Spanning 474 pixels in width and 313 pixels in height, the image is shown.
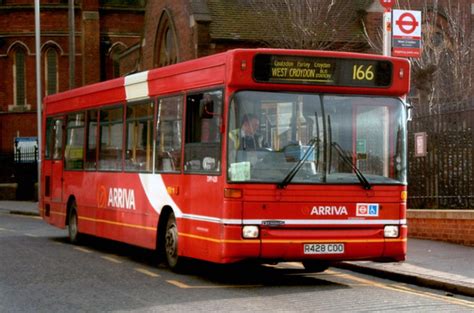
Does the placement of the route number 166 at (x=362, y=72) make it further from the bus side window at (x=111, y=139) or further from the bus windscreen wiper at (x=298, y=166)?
the bus side window at (x=111, y=139)

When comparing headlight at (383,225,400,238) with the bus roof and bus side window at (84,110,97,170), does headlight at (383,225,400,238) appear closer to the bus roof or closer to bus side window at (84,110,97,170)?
the bus roof

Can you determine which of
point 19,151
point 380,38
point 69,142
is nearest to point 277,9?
point 380,38

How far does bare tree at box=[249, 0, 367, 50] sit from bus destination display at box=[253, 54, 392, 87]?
22.1m

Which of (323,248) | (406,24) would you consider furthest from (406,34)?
(323,248)

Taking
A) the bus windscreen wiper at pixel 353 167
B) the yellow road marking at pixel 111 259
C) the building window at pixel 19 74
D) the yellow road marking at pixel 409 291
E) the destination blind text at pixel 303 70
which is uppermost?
the building window at pixel 19 74

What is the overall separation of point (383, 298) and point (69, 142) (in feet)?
32.6

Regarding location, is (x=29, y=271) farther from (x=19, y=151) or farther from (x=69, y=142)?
(x=19, y=151)

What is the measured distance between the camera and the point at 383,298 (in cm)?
1257

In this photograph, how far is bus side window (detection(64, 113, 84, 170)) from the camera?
66.2ft

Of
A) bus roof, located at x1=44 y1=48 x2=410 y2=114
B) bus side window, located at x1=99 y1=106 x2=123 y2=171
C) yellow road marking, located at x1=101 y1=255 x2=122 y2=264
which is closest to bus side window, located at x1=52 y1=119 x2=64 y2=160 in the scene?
bus side window, located at x1=99 y1=106 x2=123 y2=171

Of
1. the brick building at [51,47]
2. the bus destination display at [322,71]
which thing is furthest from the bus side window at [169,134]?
the brick building at [51,47]

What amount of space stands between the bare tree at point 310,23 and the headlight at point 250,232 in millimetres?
23338

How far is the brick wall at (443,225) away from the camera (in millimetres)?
18641

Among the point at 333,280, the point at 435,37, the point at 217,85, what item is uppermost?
the point at 435,37
